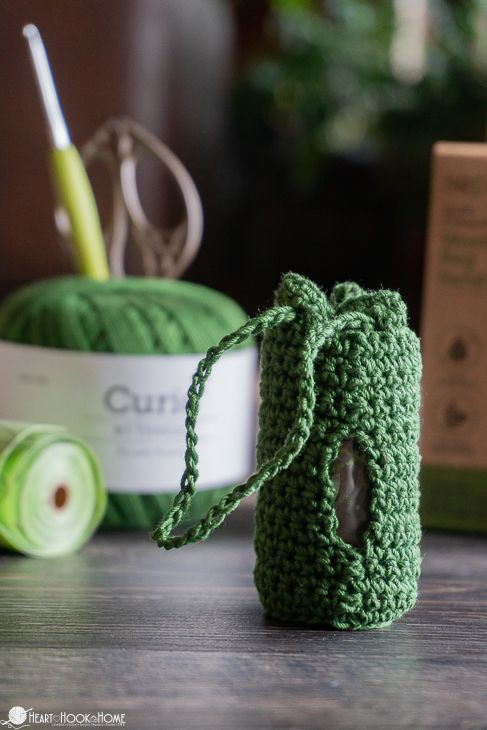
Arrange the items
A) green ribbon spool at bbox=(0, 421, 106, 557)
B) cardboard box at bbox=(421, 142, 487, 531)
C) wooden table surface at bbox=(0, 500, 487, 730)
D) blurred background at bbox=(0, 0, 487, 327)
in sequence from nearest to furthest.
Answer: wooden table surface at bbox=(0, 500, 487, 730), green ribbon spool at bbox=(0, 421, 106, 557), cardboard box at bbox=(421, 142, 487, 531), blurred background at bbox=(0, 0, 487, 327)

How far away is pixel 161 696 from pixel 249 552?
0.26 metres

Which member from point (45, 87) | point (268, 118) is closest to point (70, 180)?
point (45, 87)

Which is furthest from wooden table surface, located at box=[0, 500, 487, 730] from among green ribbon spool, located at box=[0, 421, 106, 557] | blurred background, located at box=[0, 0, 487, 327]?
blurred background, located at box=[0, 0, 487, 327]

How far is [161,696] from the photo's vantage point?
0.41m

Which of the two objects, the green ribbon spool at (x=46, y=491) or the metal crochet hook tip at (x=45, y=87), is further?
the metal crochet hook tip at (x=45, y=87)

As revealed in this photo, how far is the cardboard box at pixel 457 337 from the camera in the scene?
0.70 m

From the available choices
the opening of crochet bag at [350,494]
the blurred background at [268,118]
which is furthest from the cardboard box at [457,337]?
the blurred background at [268,118]

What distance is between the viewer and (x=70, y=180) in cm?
73

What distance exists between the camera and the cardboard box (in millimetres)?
697

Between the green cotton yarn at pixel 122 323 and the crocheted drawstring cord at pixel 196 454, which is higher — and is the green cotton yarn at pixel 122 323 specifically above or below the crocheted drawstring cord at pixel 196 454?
above

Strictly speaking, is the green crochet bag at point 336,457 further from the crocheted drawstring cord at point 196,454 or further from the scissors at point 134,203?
the scissors at point 134,203

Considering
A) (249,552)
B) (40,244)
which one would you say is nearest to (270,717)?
(249,552)

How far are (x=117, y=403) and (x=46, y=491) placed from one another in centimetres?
9

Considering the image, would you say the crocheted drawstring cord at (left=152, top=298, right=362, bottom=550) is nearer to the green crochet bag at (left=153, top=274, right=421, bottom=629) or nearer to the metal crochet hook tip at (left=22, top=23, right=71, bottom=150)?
the green crochet bag at (left=153, top=274, right=421, bottom=629)
